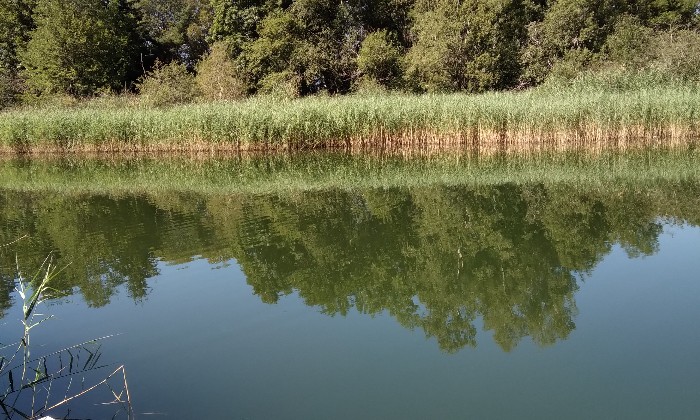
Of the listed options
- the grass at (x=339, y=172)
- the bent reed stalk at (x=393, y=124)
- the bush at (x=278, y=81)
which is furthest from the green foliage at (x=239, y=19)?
the grass at (x=339, y=172)

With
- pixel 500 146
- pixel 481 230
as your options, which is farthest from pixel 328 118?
pixel 481 230

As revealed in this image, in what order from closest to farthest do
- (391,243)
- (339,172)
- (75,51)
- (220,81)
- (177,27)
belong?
(391,243)
(339,172)
(220,81)
(75,51)
(177,27)

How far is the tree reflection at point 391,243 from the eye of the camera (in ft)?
15.6

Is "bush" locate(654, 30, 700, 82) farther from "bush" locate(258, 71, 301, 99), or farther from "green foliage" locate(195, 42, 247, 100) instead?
"green foliage" locate(195, 42, 247, 100)

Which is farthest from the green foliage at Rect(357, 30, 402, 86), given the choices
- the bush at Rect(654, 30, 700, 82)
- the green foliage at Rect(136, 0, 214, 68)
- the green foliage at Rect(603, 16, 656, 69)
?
the green foliage at Rect(136, 0, 214, 68)

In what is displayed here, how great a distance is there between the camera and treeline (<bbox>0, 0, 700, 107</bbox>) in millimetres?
22609

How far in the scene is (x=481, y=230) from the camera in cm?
695

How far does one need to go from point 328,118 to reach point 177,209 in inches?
288

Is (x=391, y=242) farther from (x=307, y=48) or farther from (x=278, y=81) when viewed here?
(x=307, y=48)

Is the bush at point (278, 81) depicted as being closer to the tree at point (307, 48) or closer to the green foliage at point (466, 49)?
the tree at point (307, 48)

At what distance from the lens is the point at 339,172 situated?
484 inches

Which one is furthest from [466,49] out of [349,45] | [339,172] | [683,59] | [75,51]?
[75,51]

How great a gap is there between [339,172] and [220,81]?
13.4m

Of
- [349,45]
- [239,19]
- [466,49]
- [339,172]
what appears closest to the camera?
[339,172]
